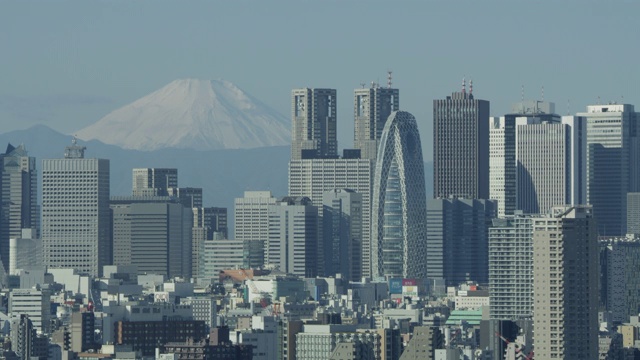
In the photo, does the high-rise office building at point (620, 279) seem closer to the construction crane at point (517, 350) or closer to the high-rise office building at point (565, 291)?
the construction crane at point (517, 350)

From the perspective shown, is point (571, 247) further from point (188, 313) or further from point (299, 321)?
point (188, 313)

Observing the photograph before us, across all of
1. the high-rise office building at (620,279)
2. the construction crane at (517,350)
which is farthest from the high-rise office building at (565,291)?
the high-rise office building at (620,279)

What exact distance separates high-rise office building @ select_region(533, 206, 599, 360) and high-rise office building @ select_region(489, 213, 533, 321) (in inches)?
1449

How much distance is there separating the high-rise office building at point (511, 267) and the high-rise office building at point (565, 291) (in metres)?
36.8

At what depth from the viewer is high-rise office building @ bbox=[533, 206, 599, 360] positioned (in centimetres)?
12838

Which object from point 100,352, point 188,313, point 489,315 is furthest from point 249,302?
point 100,352

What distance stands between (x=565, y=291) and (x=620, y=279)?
58004mm

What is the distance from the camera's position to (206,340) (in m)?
138

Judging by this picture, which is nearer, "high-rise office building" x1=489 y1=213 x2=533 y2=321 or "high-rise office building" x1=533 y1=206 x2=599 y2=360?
"high-rise office building" x1=533 y1=206 x2=599 y2=360

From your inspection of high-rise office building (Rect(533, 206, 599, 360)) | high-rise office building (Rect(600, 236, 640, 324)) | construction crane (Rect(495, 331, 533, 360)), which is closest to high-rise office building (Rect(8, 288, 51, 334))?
high-rise office building (Rect(600, 236, 640, 324))

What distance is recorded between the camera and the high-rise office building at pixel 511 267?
6806 inches

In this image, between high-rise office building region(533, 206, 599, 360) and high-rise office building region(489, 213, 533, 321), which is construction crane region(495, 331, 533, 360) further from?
high-rise office building region(489, 213, 533, 321)

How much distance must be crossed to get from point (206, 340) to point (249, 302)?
59757 mm

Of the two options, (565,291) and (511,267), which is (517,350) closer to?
(565,291)
